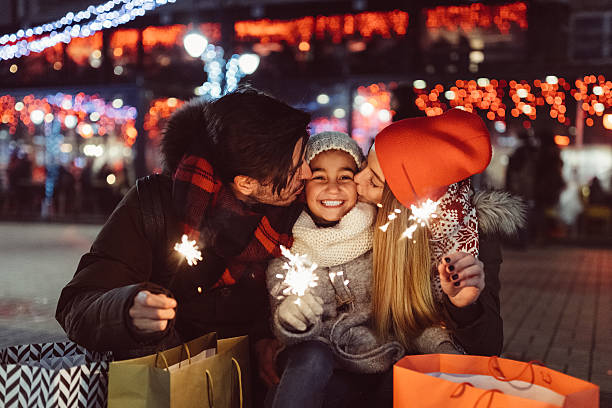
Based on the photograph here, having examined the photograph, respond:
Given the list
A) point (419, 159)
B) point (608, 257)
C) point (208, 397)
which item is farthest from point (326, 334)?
point (608, 257)

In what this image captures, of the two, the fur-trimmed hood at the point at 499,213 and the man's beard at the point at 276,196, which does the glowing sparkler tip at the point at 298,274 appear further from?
the fur-trimmed hood at the point at 499,213

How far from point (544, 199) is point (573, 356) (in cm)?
833

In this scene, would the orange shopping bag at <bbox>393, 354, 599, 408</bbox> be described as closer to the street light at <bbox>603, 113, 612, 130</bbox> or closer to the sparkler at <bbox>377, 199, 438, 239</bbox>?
the sparkler at <bbox>377, 199, 438, 239</bbox>

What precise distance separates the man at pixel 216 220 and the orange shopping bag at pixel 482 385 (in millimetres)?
833

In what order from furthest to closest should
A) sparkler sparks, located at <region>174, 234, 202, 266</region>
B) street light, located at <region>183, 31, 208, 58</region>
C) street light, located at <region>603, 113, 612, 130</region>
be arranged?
street light, located at <region>603, 113, 612, 130</region>
street light, located at <region>183, 31, 208, 58</region>
sparkler sparks, located at <region>174, 234, 202, 266</region>

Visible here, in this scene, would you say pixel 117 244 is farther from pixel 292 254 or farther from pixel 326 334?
pixel 326 334

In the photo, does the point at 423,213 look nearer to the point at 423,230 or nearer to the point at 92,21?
the point at 423,230

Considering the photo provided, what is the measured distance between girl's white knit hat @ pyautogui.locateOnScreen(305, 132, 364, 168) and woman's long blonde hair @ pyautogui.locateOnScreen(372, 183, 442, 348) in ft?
1.51

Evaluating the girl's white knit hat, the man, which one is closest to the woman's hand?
the man

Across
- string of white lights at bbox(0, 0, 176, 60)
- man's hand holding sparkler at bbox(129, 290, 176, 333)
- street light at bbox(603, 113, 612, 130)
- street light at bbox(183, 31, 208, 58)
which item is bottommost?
man's hand holding sparkler at bbox(129, 290, 176, 333)

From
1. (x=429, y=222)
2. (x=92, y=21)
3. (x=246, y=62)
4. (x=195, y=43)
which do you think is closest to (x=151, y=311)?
(x=429, y=222)

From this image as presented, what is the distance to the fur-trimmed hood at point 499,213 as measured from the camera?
8.76 feet

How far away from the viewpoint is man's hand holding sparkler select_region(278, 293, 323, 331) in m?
2.44

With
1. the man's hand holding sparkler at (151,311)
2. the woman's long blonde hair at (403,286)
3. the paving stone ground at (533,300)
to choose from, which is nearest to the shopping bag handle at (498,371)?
the woman's long blonde hair at (403,286)
